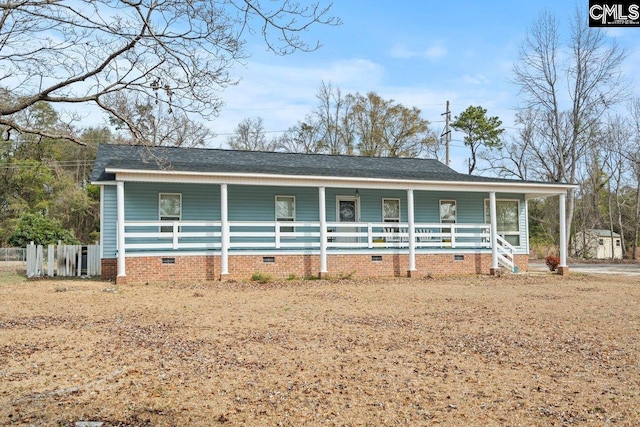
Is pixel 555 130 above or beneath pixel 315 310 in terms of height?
above

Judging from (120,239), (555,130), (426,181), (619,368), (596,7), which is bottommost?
(619,368)

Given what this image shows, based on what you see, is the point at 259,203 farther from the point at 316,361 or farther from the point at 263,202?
the point at 316,361

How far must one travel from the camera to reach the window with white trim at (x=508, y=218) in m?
21.9

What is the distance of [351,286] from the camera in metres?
15.6

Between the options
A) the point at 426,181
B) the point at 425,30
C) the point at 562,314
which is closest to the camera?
the point at 425,30

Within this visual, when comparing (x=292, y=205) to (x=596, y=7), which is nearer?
(x=596, y=7)

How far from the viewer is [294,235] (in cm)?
1820

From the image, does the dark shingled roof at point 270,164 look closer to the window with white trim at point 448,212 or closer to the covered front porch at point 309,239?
the covered front porch at point 309,239

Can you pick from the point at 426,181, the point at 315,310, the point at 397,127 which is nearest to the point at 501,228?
the point at 426,181

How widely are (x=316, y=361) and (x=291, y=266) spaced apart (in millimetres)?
11307

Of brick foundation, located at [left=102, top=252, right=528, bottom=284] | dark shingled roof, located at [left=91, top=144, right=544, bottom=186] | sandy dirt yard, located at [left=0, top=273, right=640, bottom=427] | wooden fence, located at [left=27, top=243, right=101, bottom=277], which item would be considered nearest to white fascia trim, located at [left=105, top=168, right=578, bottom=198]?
dark shingled roof, located at [left=91, top=144, right=544, bottom=186]

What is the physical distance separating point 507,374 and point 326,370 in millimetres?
1978

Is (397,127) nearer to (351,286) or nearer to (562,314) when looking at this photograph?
(351,286)

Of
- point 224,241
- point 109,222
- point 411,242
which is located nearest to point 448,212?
point 411,242
